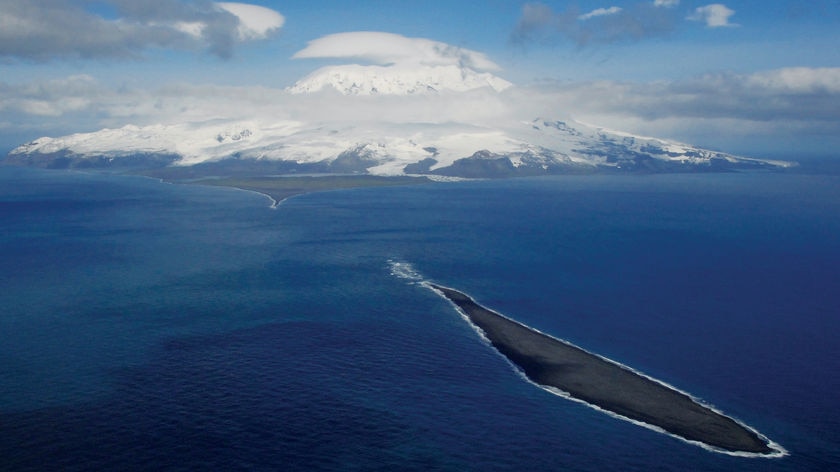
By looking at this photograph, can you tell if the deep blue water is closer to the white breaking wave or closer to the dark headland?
the white breaking wave

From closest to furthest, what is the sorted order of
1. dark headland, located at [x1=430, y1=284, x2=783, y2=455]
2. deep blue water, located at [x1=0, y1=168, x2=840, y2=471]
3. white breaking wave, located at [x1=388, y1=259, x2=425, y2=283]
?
deep blue water, located at [x1=0, y1=168, x2=840, y2=471] < dark headland, located at [x1=430, y1=284, x2=783, y2=455] < white breaking wave, located at [x1=388, y1=259, x2=425, y2=283]

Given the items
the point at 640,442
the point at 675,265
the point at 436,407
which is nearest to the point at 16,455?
the point at 436,407

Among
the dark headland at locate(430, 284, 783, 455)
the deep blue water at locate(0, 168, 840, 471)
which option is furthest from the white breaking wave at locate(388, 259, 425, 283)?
the dark headland at locate(430, 284, 783, 455)

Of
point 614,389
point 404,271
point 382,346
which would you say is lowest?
point 614,389

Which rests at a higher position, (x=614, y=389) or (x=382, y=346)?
(x=382, y=346)

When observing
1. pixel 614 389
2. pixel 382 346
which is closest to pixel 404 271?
pixel 382 346

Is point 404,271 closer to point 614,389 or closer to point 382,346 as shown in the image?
point 382,346

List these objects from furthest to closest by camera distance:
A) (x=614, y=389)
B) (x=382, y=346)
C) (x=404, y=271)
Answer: (x=404, y=271), (x=382, y=346), (x=614, y=389)
